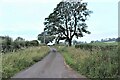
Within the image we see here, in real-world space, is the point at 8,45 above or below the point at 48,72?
above

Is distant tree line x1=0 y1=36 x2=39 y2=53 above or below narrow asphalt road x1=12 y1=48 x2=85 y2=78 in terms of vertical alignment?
above

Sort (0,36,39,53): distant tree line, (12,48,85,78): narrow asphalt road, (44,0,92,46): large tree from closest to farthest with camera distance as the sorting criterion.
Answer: (12,48,85,78): narrow asphalt road < (0,36,39,53): distant tree line < (44,0,92,46): large tree

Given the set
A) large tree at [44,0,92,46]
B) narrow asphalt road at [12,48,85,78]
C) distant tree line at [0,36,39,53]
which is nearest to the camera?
narrow asphalt road at [12,48,85,78]

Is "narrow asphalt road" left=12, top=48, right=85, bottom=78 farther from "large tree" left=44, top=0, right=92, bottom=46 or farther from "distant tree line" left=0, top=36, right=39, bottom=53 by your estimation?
"large tree" left=44, top=0, right=92, bottom=46

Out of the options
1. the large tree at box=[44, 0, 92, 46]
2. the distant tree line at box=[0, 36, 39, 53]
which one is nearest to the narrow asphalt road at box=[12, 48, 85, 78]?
the distant tree line at box=[0, 36, 39, 53]

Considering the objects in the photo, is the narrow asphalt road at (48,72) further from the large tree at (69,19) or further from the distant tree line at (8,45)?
the large tree at (69,19)

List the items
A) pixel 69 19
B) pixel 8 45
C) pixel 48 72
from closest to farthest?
pixel 48 72 < pixel 8 45 < pixel 69 19

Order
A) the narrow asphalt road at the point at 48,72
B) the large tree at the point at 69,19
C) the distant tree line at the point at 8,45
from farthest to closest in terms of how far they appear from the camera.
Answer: the large tree at the point at 69,19 < the distant tree line at the point at 8,45 < the narrow asphalt road at the point at 48,72

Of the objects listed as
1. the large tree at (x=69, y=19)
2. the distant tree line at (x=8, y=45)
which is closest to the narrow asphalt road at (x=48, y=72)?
the distant tree line at (x=8, y=45)

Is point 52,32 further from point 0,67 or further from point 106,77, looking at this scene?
point 106,77

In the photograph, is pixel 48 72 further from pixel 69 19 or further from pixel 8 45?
pixel 69 19

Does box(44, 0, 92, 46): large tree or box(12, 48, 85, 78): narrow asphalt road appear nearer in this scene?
box(12, 48, 85, 78): narrow asphalt road

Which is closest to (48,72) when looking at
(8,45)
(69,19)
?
(8,45)

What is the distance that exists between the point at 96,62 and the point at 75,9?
71.3 meters
